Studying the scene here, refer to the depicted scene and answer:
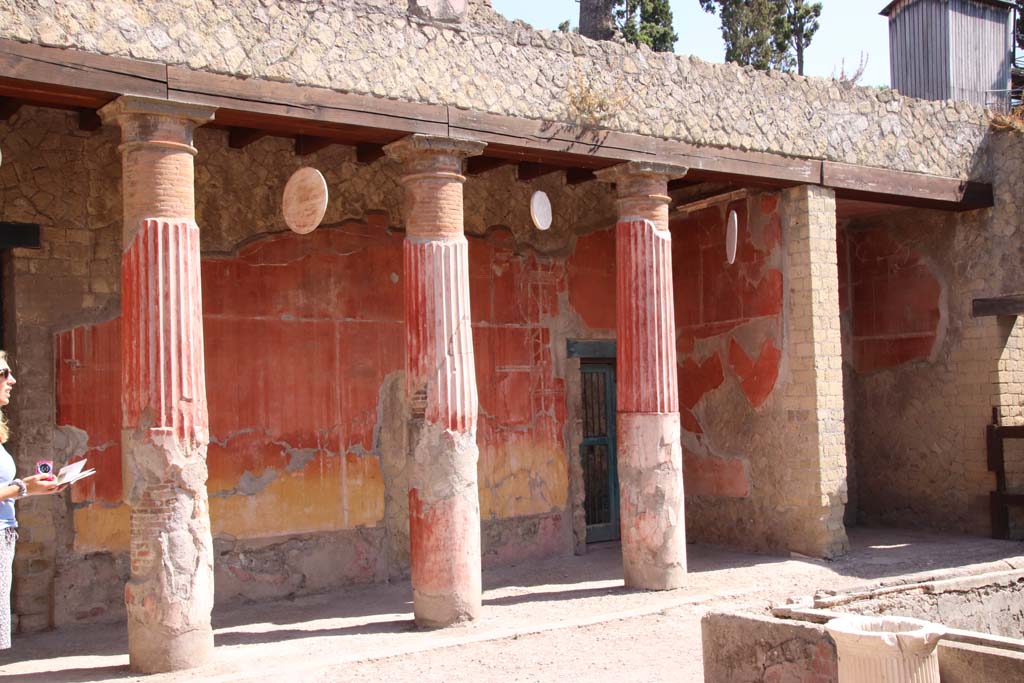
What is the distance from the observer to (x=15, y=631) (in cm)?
724

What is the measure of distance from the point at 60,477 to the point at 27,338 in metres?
3.41

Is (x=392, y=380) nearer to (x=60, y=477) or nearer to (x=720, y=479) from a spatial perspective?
(x=720, y=479)

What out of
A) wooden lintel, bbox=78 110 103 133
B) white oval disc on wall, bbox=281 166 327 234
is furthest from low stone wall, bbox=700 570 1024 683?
wooden lintel, bbox=78 110 103 133

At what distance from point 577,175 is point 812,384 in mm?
2726

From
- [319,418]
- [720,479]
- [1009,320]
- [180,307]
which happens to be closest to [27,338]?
[180,307]

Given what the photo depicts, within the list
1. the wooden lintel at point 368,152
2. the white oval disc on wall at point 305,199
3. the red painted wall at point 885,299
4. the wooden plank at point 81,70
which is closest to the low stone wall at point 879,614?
the white oval disc on wall at point 305,199

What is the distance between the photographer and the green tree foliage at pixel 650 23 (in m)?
22.6

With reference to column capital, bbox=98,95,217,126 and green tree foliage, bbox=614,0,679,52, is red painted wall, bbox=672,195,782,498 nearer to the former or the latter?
column capital, bbox=98,95,217,126

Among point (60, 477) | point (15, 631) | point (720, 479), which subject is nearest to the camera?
point (60, 477)

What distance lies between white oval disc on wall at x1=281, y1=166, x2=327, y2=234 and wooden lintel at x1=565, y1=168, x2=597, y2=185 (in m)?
2.76

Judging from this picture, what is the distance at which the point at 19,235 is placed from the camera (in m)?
7.37

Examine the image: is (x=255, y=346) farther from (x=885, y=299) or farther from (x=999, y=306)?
(x=999, y=306)

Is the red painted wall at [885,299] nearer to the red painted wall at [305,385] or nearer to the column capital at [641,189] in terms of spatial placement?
the column capital at [641,189]

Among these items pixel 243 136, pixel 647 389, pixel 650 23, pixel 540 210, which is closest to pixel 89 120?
pixel 243 136
